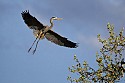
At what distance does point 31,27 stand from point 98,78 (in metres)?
8.99

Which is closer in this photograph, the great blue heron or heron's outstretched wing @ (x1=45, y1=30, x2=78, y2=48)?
the great blue heron

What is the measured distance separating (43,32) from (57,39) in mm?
1790

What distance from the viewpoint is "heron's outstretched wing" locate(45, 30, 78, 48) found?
2470 cm

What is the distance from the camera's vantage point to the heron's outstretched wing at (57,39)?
24703mm

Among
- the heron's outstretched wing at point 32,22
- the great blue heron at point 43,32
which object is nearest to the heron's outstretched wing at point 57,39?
the great blue heron at point 43,32

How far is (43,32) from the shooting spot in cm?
2384

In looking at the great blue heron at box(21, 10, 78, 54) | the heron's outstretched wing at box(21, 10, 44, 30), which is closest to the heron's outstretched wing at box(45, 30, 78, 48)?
the great blue heron at box(21, 10, 78, 54)

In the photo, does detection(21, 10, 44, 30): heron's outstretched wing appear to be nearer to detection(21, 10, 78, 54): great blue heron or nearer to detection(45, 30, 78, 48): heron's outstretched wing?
detection(21, 10, 78, 54): great blue heron

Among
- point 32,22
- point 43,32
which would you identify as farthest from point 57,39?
point 32,22

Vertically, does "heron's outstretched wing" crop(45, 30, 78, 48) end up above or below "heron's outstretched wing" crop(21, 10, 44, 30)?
above

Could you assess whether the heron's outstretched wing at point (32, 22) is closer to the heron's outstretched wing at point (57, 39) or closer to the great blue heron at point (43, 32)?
the great blue heron at point (43, 32)

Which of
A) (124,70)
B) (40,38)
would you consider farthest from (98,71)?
(40,38)

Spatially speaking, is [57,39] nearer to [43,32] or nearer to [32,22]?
[43,32]

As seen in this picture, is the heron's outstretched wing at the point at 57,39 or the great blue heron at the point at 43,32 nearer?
the great blue heron at the point at 43,32
